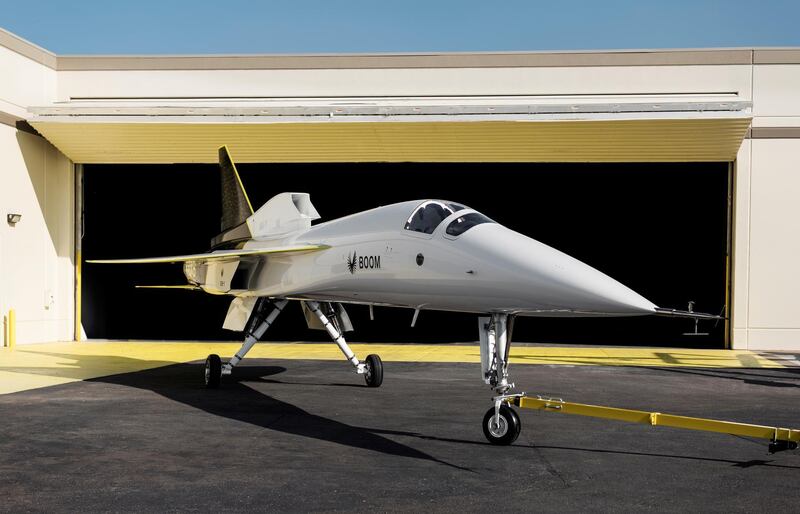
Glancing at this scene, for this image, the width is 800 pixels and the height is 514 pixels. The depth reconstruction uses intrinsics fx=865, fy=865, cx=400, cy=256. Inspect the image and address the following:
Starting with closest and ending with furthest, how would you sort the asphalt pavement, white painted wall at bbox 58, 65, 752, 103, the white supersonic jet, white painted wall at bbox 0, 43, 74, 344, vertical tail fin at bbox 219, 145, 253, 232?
the asphalt pavement → the white supersonic jet → vertical tail fin at bbox 219, 145, 253, 232 → white painted wall at bbox 0, 43, 74, 344 → white painted wall at bbox 58, 65, 752, 103

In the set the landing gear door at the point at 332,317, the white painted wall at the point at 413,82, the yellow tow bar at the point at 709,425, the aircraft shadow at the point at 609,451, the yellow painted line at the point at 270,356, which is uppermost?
the white painted wall at the point at 413,82

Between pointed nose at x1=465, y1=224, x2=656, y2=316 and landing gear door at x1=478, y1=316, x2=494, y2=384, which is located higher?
pointed nose at x1=465, y1=224, x2=656, y2=316

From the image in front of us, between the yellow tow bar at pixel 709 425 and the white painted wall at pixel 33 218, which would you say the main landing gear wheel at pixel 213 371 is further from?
the white painted wall at pixel 33 218

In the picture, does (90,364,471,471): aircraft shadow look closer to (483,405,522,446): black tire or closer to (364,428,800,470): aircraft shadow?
(364,428,800,470): aircraft shadow

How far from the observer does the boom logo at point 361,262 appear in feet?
33.5

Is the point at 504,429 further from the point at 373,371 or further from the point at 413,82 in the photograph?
the point at 413,82

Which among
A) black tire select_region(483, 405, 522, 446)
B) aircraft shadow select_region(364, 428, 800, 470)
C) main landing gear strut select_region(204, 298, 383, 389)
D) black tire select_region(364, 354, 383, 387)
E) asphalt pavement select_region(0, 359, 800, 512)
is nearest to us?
asphalt pavement select_region(0, 359, 800, 512)

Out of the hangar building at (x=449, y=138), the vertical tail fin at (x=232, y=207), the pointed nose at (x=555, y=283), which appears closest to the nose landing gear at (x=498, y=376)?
the pointed nose at (x=555, y=283)

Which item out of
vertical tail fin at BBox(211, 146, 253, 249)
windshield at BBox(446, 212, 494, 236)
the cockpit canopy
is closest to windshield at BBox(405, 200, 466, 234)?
the cockpit canopy

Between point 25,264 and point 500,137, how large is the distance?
42.6 feet

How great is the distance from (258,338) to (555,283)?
725 centimetres

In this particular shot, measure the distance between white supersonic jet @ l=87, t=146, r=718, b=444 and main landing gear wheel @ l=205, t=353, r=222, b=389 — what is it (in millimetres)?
20

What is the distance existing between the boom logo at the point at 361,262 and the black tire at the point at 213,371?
3597 mm

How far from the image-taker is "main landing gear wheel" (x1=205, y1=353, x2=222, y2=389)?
13.4 meters
